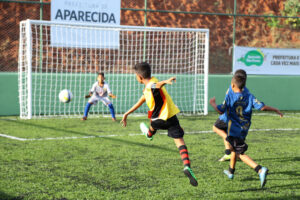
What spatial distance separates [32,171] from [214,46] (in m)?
18.1

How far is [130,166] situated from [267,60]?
1081cm

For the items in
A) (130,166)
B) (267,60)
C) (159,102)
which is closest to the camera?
(159,102)

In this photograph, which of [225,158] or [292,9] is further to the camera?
[292,9]

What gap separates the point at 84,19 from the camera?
13.6 m

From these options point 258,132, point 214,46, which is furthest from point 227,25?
point 258,132

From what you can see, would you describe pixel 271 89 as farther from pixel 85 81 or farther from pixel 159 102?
pixel 159 102

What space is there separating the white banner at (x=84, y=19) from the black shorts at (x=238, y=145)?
8875 millimetres

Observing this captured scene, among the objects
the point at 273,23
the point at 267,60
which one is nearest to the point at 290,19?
the point at 273,23

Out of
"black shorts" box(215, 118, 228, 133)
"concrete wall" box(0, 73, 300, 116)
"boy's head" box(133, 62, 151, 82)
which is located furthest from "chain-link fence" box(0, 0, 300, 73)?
"boy's head" box(133, 62, 151, 82)

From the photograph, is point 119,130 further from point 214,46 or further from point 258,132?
point 214,46

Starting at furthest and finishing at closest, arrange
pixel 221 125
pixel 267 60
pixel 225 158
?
1. pixel 267 60
2. pixel 225 158
3. pixel 221 125

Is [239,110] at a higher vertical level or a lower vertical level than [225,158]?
higher

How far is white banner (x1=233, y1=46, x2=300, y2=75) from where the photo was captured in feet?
50.6

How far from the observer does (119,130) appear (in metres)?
10.1
